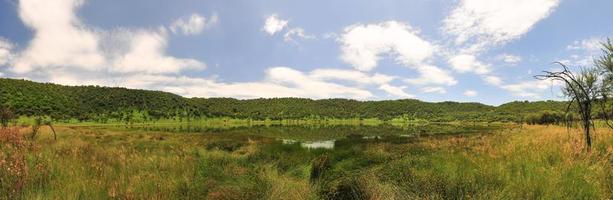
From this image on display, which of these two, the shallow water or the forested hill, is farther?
the forested hill

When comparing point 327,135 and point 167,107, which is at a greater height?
point 167,107

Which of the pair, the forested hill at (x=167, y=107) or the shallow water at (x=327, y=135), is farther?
the forested hill at (x=167, y=107)

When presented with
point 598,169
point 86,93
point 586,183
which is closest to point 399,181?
point 586,183

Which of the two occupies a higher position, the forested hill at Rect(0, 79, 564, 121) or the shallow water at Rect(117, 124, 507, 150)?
the forested hill at Rect(0, 79, 564, 121)

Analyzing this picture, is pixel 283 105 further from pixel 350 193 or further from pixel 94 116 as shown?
pixel 350 193

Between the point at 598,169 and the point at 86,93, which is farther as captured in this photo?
the point at 86,93

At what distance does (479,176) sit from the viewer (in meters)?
7.82

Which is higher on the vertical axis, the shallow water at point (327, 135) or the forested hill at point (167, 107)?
the forested hill at point (167, 107)

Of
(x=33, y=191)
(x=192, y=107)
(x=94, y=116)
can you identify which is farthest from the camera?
(x=192, y=107)

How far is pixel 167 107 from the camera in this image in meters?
150

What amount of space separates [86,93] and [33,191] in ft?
492

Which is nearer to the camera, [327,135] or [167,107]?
[327,135]

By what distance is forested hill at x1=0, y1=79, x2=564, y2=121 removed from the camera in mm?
Answer: 105125

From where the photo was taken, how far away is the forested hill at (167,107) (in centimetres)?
10512
